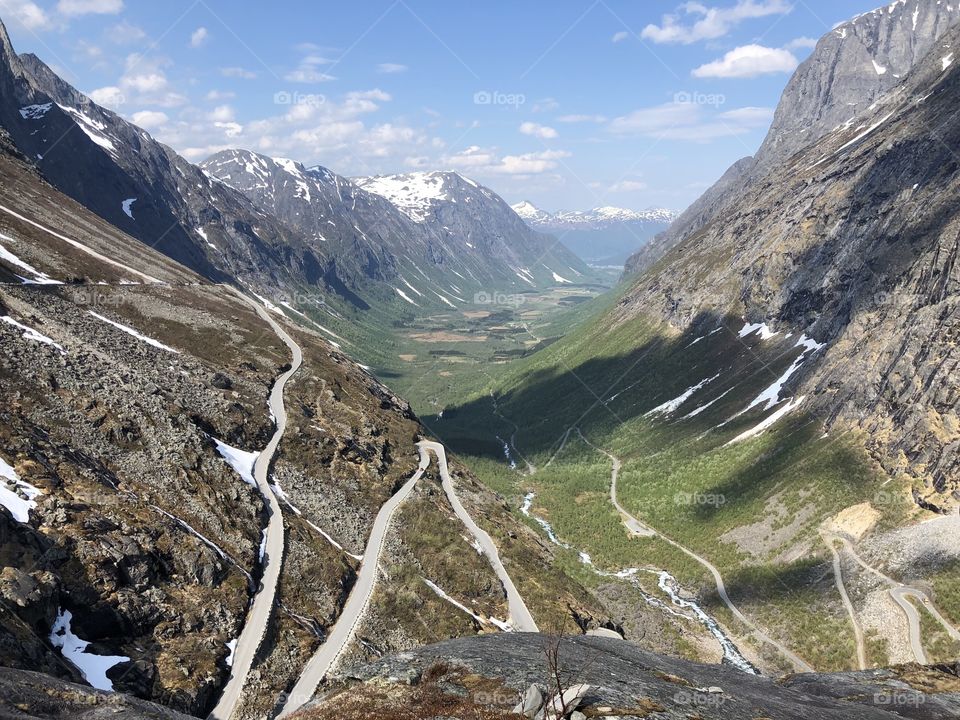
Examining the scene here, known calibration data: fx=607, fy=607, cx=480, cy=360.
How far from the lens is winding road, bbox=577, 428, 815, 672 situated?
219ft

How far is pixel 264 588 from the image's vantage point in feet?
171

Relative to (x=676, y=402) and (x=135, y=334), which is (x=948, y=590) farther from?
(x=135, y=334)

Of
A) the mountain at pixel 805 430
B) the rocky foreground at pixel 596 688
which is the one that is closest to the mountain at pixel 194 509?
the rocky foreground at pixel 596 688

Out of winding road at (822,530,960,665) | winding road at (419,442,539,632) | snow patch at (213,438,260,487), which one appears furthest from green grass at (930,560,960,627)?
snow patch at (213,438,260,487)

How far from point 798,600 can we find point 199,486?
229 ft

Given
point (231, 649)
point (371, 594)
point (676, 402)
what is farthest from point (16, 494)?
point (676, 402)

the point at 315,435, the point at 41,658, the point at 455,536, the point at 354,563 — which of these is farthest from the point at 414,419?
the point at 41,658

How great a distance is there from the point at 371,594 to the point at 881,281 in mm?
114808

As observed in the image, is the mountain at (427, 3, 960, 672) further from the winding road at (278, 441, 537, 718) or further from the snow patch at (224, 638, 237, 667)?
the snow patch at (224, 638, 237, 667)

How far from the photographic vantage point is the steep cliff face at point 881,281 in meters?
88.0

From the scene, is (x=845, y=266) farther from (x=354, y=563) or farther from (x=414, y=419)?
(x=354, y=563)

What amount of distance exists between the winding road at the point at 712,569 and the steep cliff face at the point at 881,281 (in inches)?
1097

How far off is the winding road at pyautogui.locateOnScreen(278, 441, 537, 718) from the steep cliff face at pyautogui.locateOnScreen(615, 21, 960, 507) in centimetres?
5507

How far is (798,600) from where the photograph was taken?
242 feet
